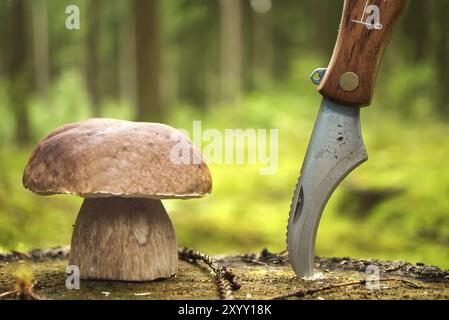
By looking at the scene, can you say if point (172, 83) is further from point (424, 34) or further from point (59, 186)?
point (59, 186)

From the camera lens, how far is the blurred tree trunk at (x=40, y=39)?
1505 centimetres

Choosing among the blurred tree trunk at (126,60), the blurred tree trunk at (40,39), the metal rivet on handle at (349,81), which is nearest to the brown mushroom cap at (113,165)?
the metal rivet on handle at (349,81)

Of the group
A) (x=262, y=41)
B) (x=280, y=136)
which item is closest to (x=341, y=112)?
(x=280, y=136)

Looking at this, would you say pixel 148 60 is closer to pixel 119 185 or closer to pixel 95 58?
pixel 95 58

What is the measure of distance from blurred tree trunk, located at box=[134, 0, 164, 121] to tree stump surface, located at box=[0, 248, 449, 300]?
15.5 feet

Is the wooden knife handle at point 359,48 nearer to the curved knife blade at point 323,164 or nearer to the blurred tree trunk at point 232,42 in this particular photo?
the curved knife blade at point 323,164

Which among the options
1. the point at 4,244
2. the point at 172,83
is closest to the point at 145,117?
the point at 4,244

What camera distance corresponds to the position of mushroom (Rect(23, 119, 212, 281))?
2.14 m

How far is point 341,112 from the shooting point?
229cm

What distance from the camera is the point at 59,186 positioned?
7.07 ft

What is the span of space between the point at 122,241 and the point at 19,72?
5620 millimetres

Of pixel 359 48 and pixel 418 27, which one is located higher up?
pixel 418 27

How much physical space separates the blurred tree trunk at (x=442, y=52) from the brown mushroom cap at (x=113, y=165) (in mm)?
4865
